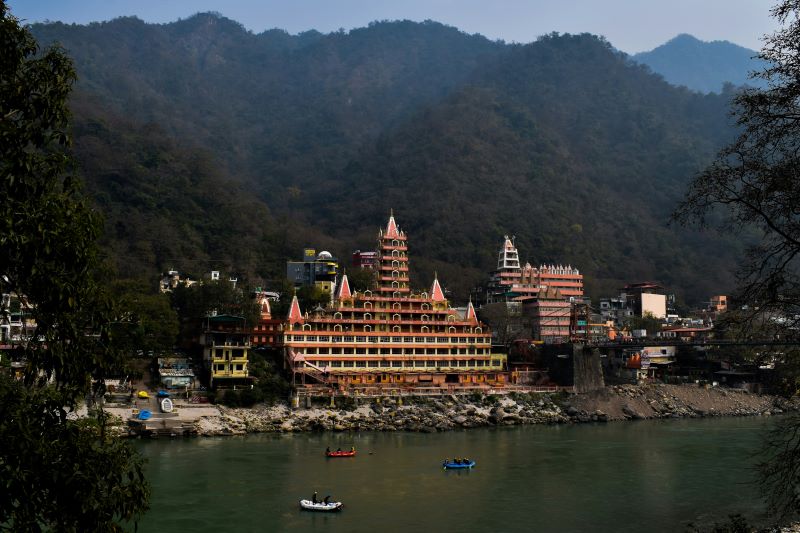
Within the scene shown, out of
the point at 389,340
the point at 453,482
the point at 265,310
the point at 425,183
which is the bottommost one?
the point at 453,482

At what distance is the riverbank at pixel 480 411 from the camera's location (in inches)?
1971

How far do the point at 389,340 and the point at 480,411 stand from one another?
11242 millimetres

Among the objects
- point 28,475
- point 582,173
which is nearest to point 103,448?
point 28,475

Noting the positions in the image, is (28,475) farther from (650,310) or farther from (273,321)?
(650,310)

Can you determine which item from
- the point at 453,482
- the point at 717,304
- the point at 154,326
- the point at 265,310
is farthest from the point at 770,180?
the point at 717,304

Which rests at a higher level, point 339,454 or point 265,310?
point 265,310

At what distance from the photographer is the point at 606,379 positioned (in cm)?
7431

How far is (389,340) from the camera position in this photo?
6444 cm

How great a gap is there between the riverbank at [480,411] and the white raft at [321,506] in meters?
19.7

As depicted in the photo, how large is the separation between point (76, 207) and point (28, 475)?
2977 millimetres

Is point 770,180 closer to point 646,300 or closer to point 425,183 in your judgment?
point 646,300

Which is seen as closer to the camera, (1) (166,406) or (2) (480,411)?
(1) (166,406)

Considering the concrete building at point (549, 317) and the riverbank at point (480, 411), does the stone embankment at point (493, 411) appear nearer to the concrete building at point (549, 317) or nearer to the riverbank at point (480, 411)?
the riverbank at point (480, 411)

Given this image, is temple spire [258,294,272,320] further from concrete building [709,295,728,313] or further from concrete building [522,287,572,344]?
concrete building [709,295,728,313]
